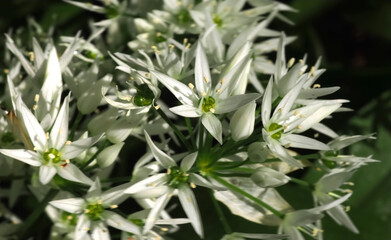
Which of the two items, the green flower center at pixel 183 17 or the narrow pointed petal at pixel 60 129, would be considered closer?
the narrow pointed petal at pixel 60 129

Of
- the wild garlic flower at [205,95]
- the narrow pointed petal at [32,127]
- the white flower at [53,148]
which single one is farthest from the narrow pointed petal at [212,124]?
the narrow pointed petal at [32,127]

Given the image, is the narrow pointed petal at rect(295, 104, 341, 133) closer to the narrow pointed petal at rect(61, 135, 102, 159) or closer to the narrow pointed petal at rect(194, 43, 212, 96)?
the narrow pointed petal at rect(194, 43, 212, 96)

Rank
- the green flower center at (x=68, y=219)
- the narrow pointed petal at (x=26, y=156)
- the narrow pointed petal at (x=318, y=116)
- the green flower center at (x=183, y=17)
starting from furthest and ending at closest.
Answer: the green flower center at (x=183, y=17) < the green flower center at (x=68, y=219) < the narrow pointed petal at (x=318, y=116) < the narrow pointed petal at (x=26, y=156)

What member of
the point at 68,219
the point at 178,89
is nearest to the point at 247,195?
the point at 178,89

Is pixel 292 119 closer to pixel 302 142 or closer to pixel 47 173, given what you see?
pixel 302 142

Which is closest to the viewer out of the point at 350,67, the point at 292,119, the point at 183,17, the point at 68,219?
the point at 292,119

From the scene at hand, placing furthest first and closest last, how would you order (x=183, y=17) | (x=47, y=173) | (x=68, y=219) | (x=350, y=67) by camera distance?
(x=350, y=67) < (x=183, y=17) < (x=68, y=219) < (x=47, y=173)

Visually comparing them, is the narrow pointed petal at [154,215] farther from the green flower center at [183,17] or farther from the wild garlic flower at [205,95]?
the green flower center at [183,17]
